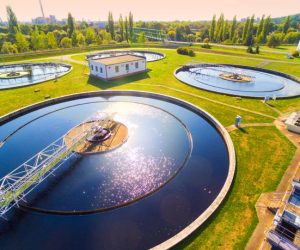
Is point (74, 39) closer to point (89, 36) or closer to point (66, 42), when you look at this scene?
point (66, 42)

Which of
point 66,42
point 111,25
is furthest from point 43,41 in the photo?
point 111,25

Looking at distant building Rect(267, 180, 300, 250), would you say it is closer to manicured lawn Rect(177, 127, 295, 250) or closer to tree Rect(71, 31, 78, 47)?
manicured lawn Rect(177, 127, 295, 250)

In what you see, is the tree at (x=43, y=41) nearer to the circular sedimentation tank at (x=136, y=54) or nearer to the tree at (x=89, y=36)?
the tree at (x=89, y=36)

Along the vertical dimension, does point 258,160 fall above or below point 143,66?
below

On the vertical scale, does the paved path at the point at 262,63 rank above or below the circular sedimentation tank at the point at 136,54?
below

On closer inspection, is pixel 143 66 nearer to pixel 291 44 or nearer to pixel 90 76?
pixel 90 76

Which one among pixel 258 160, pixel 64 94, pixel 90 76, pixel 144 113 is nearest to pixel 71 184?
pixel 144 113

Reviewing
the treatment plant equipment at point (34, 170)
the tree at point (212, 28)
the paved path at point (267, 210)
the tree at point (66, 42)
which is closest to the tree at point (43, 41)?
the tree at point (66, 42)
